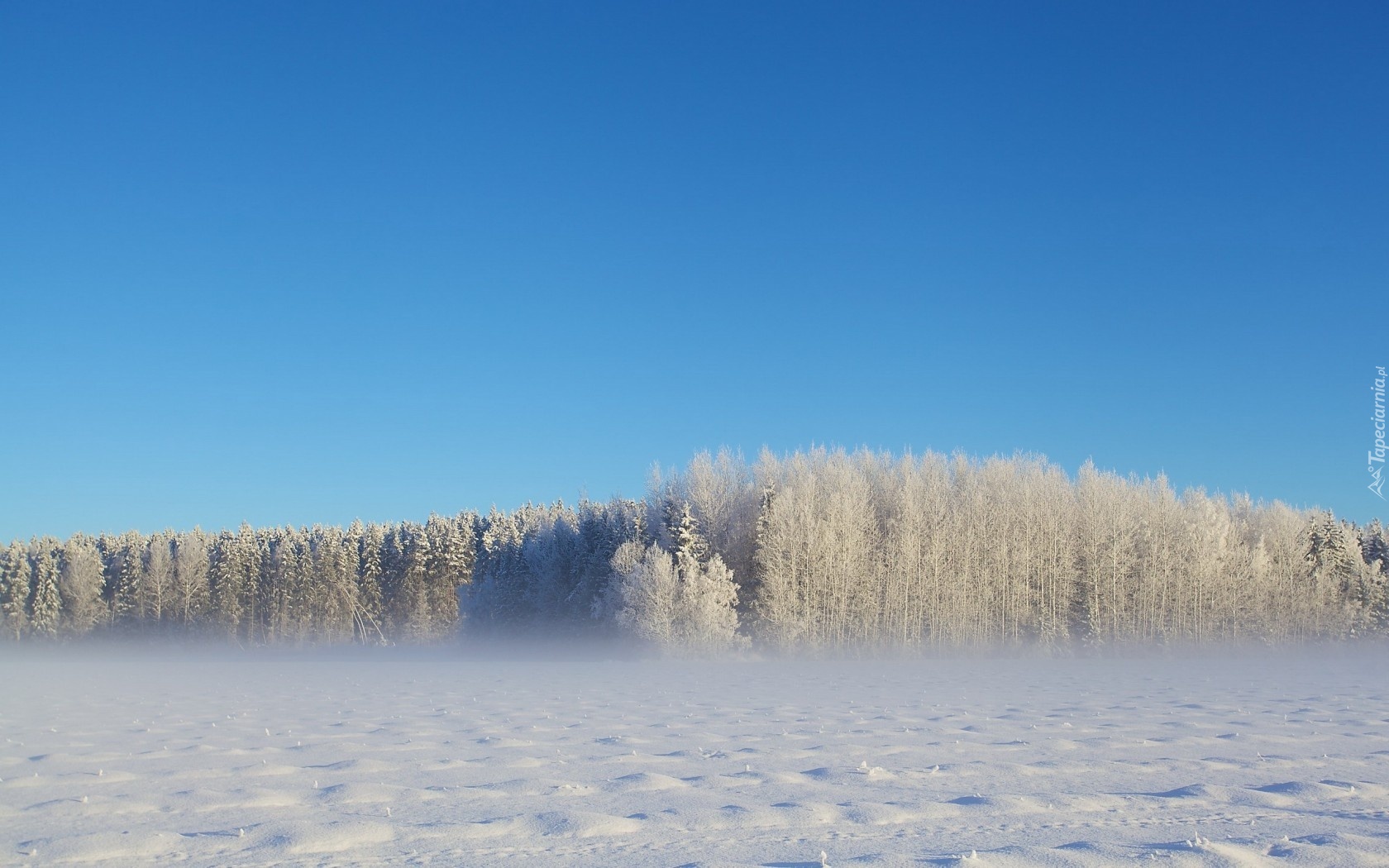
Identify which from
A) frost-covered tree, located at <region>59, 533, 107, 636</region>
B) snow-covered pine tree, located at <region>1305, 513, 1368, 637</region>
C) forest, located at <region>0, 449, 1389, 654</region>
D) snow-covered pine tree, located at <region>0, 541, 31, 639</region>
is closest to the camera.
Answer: forest, located at <region>0, 449, 1389, 654</region>

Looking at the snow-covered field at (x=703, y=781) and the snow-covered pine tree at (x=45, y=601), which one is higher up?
the snow-covered field at (x=703, y=781)

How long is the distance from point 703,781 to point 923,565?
162 ft

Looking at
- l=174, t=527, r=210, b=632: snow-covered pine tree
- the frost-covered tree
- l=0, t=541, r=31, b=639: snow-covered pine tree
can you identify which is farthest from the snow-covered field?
l=0, t=541, r=31, b=639: snow-covered pine tree

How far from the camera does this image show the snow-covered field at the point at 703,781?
24.4 feet

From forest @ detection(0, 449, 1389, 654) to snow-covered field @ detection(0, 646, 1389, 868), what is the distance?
31349 millimetres

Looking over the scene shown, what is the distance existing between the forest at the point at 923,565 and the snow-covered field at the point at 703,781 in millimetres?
31349

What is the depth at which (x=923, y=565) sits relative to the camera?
5750 cm

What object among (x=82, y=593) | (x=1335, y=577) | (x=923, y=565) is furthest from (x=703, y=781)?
(x=82, y=593)

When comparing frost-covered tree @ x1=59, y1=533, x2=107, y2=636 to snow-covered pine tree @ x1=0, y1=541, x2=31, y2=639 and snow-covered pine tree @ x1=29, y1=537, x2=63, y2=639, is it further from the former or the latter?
snow-covered pine tree @ x1=0, y1=541, x2=31, y2=639

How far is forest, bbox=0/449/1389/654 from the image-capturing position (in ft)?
178

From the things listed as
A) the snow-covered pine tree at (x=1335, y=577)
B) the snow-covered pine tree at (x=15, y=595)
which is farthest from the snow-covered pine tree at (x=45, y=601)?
the snow-covered pine tree at (x=1335, y=577)

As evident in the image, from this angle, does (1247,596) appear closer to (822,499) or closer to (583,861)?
(822,499)

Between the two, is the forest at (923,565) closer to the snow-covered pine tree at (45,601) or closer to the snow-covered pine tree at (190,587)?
the snow-covered pine tree at (190,587)

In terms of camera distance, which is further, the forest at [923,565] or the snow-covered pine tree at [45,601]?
the snow-covered pine tree at [45,601]
